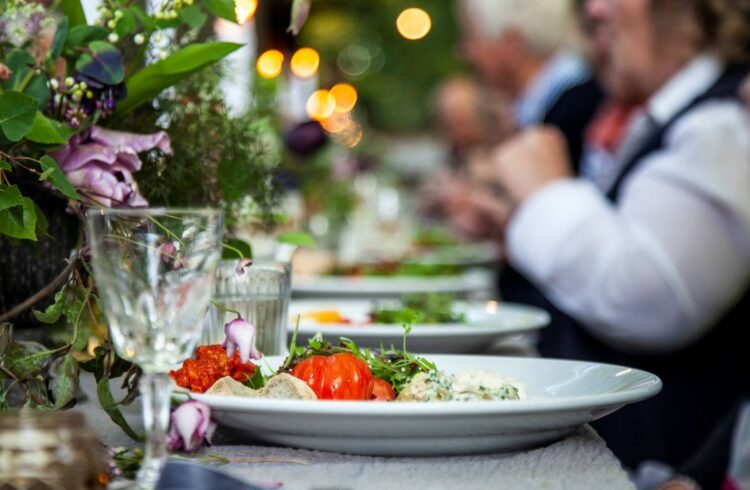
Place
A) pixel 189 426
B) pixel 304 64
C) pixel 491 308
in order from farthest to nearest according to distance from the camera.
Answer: pixel 304 64 → pixel 491 308 → pixel 189 426

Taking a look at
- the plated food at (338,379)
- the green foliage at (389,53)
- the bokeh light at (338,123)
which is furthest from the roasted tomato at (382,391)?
the green foliage at (389,53)

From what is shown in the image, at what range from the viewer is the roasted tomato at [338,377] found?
0.90m

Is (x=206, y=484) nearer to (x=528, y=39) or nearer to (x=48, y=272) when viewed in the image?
(x=48, y=272)

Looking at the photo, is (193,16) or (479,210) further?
(479,210)

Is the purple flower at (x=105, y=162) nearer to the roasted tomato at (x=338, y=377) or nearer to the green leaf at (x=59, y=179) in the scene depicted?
the green leaf at (x=59, y=179)

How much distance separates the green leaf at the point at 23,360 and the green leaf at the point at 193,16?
0.38 metres

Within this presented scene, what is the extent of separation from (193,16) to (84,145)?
0.60ft

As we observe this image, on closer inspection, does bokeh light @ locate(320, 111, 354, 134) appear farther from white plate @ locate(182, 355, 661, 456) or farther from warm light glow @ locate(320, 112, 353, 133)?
white plate @ locate(182, 355, 661, 456)

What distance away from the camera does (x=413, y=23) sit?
13.2m

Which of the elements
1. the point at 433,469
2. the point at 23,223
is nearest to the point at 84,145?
the point at 23,223

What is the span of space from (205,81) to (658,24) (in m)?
1.75

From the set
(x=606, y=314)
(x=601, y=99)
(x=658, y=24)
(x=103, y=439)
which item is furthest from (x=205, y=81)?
(x=601, y=99)

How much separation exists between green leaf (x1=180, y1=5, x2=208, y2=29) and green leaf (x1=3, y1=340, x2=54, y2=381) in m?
0.38

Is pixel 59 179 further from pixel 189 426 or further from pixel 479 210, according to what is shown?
pixel 479 210
